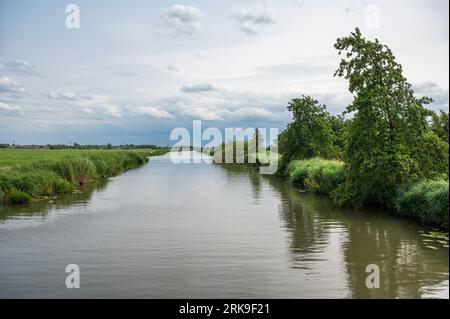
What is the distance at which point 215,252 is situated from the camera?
1387cm

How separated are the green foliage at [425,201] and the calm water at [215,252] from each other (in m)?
0.60

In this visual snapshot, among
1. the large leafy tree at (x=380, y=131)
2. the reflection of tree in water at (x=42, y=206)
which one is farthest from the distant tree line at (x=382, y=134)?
the reflection of tree in water at (x=42, y=206)

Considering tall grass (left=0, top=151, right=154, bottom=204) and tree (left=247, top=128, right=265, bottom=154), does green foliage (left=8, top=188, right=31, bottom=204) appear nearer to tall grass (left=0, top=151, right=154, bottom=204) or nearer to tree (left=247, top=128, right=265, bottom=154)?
tall grass (left=0, top=151, right=154, bottom=204)

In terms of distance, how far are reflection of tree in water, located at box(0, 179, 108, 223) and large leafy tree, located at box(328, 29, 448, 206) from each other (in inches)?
511

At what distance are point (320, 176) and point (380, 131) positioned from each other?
8618mm

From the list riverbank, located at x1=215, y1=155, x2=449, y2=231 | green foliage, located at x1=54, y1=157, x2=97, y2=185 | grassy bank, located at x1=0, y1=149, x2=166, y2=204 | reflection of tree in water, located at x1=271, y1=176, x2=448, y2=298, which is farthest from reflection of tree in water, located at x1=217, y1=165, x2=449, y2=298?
green foliage, located at x1=54, y1=157, x2=97, y2=185

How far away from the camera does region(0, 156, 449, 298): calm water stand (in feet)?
34.2

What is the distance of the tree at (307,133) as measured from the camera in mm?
41219

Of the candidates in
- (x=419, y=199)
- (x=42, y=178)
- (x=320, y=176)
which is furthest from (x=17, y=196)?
(x=419, y=199)

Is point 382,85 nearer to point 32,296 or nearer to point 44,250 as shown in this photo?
point 44,250

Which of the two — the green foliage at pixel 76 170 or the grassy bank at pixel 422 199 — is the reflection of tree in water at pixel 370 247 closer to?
the grassy bank at pixel 422 199

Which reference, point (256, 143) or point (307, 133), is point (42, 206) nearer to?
point (307, 133)
